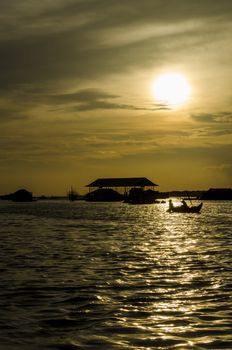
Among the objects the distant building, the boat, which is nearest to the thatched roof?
the distant building

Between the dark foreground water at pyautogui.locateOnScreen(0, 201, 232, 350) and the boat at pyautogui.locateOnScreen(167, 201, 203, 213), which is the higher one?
the boat at pyautogui.locateOnScreen(167, 201, 203, 213)

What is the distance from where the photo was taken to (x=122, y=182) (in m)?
190

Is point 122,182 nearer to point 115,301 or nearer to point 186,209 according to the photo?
point 186,209

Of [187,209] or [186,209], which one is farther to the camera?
[186,209]

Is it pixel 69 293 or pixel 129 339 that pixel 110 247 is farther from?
pixel 129 339

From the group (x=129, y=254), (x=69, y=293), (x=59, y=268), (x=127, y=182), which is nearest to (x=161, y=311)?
(x=69, y=293)

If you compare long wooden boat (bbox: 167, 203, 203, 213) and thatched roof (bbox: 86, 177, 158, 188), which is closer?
long wooden boat (bbox: 167, 203, 203, 213)

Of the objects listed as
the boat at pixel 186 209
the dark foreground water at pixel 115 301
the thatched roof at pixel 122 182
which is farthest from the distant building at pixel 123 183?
the dark foreground water at pixel 115 301

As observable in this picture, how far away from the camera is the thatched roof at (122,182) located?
18425cm

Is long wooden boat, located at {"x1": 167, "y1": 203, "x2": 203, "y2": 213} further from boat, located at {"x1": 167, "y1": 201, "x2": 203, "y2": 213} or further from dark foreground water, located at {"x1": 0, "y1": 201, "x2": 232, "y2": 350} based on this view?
dark foreground water, located at {"x1": 0, "y1": 201, "x2": 232, "y2": 350}

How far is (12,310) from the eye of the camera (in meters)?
14.2

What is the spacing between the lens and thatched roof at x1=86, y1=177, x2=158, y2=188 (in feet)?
604

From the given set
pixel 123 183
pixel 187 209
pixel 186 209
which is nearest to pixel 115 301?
pixel 187 209

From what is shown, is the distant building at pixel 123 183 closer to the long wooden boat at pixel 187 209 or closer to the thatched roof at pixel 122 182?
the thatched roof at pixel 122 182
